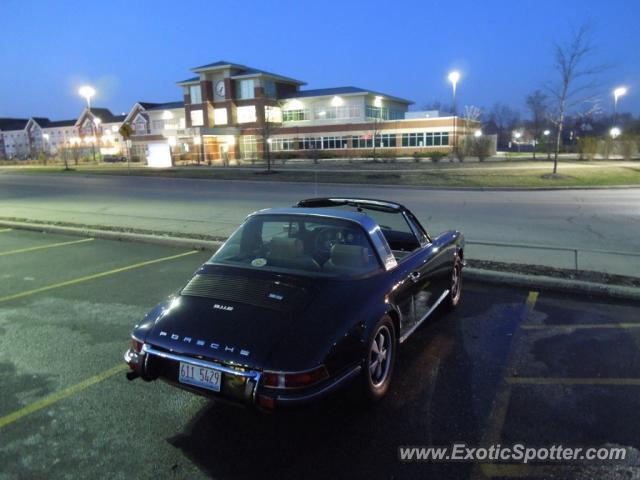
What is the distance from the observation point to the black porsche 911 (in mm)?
2850

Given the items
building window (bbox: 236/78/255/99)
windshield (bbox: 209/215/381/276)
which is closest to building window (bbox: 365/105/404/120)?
building window (bbox: 236/78/255/99)

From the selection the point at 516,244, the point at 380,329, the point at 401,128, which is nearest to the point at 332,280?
the point at 380,329

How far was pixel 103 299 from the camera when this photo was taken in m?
6.00

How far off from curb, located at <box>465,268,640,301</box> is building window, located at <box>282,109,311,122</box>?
189ft

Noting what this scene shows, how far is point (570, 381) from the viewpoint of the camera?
383cm

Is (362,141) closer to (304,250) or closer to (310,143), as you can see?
(310,143)

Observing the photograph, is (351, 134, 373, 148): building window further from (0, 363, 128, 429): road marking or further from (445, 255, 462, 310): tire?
(0, 363, 128, 429): road marking

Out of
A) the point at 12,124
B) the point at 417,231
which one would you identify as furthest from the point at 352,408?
the point at 12,124

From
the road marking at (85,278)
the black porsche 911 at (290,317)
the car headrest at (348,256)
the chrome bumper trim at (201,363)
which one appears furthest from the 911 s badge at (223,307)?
the road marking at (85,278)

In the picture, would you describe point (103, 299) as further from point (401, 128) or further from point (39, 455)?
point (401, 128)

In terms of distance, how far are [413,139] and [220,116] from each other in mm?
24876

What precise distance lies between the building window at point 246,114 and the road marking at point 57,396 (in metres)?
58.0

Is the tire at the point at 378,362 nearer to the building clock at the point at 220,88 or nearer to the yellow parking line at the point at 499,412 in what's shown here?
the yellow parking line at the point at 499,412

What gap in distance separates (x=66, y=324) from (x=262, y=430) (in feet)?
10.0
